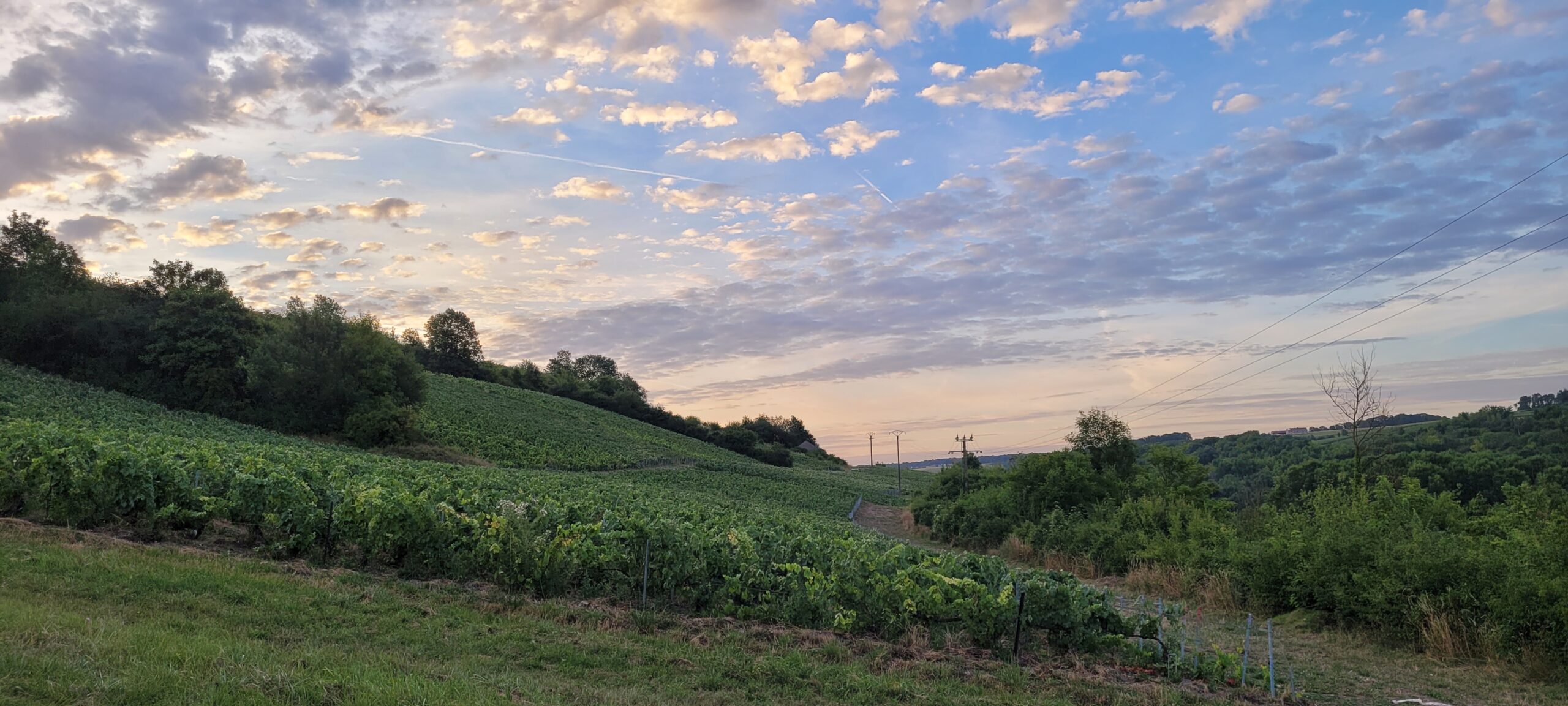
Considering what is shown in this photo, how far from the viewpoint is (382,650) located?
8188 millimetres

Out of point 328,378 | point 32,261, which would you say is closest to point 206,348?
point 328,378

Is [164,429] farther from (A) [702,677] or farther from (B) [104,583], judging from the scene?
(A) [702,677]

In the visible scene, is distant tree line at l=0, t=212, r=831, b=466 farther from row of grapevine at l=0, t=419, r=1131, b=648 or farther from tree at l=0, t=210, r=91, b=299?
row of grapevine at l=0, t=419, r=1131, b=648

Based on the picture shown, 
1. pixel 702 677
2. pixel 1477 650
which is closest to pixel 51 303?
pixel 702 677

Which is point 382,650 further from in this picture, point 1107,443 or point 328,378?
point 328,378

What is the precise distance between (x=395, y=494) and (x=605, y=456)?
55.0 metres

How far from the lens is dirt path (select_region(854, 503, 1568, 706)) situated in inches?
433

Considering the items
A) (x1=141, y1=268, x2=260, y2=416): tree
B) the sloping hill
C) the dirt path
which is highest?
(x1=141, y1=268, x2=260, y2=416): tree

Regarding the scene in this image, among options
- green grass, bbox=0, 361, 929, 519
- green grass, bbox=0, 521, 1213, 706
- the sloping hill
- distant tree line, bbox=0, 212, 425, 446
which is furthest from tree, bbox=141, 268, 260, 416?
green grass, bbox=0, 521, 1213, 706

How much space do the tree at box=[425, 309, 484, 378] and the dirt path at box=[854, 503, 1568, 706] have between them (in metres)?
105

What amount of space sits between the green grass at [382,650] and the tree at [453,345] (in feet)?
333

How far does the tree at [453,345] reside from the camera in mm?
108062

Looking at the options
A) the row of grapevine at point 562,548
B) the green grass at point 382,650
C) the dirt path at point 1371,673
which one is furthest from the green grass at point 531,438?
the dirt path at point 1371,673

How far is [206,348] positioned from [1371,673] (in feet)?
209
